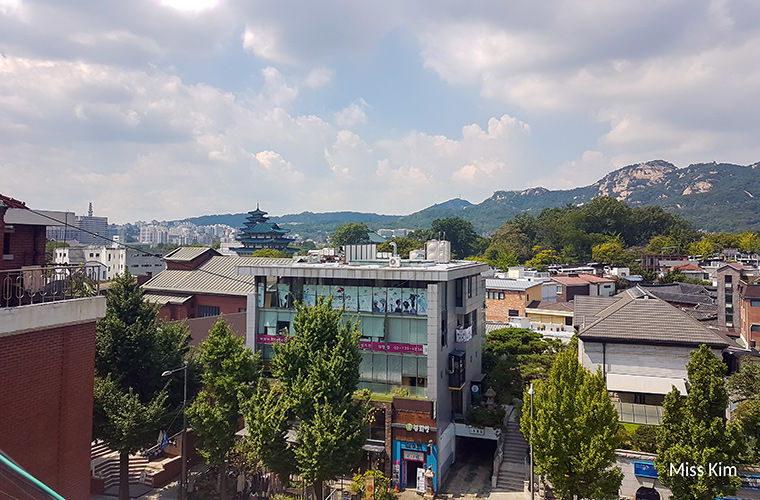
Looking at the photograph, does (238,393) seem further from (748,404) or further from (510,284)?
(510,284)

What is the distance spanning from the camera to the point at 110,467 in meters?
27.9

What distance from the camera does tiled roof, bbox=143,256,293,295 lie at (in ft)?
168

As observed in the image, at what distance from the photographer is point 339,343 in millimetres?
21891

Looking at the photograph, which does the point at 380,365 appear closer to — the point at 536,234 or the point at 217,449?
the point at 217,449

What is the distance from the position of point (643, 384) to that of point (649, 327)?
3.26 meters

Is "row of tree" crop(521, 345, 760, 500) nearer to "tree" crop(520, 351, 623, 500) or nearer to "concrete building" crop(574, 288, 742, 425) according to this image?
"tree" crop(520, 351, 623, 500)

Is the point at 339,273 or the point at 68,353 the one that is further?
the point at 339,273

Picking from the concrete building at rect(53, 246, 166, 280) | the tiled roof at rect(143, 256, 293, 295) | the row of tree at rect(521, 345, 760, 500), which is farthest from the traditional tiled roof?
the concrete building at rect(53, 246, 166, 280)

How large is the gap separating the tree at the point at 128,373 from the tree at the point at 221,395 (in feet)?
6.63

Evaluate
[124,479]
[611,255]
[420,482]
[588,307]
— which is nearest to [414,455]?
[420,482]

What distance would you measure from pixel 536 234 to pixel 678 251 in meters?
38.3

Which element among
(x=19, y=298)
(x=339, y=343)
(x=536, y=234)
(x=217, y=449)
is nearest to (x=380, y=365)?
(x=339, y=343)

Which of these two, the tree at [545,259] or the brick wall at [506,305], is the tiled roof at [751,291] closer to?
the brick wall at [506,305]

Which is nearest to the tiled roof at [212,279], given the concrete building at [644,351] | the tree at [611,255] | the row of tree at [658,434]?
the concrete building at [644,351]
